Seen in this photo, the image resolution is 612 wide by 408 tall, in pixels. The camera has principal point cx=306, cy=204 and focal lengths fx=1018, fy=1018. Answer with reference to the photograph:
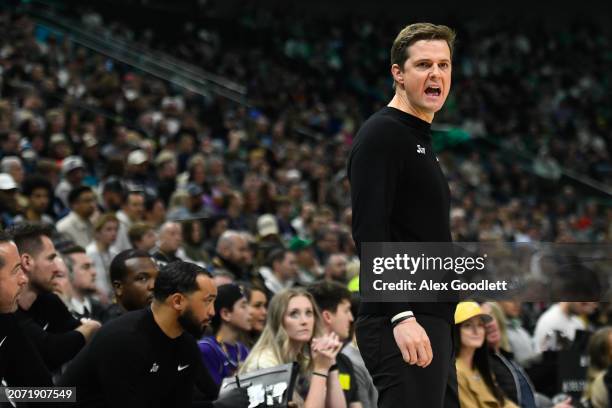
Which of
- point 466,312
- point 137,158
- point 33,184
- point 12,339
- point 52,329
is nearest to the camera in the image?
point 12,339

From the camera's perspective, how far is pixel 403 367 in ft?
10.7

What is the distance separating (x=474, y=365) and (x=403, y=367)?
2.71 metres

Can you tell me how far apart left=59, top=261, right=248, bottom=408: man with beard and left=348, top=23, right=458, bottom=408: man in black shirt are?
3.94 feet

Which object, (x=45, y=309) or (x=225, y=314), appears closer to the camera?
(x=45, y=309)

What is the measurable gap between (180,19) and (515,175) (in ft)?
24.8

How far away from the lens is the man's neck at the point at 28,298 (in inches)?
192

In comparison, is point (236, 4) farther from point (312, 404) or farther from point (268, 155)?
point (312, 404)

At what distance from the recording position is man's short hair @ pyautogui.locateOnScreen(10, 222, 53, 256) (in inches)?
197

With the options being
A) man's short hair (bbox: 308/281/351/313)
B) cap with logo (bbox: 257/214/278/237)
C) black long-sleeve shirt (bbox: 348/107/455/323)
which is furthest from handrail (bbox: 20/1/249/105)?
Answer: black long-sleeve shirt (bbox: 348/107/455/323)

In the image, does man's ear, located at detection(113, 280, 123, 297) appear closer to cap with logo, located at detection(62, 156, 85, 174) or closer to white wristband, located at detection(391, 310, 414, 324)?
white wristband, located at detection(391, 310, 414, 324)

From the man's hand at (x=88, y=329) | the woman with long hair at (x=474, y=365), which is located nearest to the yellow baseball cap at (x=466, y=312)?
the woman with long hair at (x=474, y=365)

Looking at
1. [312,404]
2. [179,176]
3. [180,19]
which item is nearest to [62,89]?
[179,176]

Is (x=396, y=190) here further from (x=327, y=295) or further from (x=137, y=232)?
(x=137, y=232)

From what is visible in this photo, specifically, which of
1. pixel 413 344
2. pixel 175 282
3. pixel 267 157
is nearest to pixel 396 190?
pixel 413 344
